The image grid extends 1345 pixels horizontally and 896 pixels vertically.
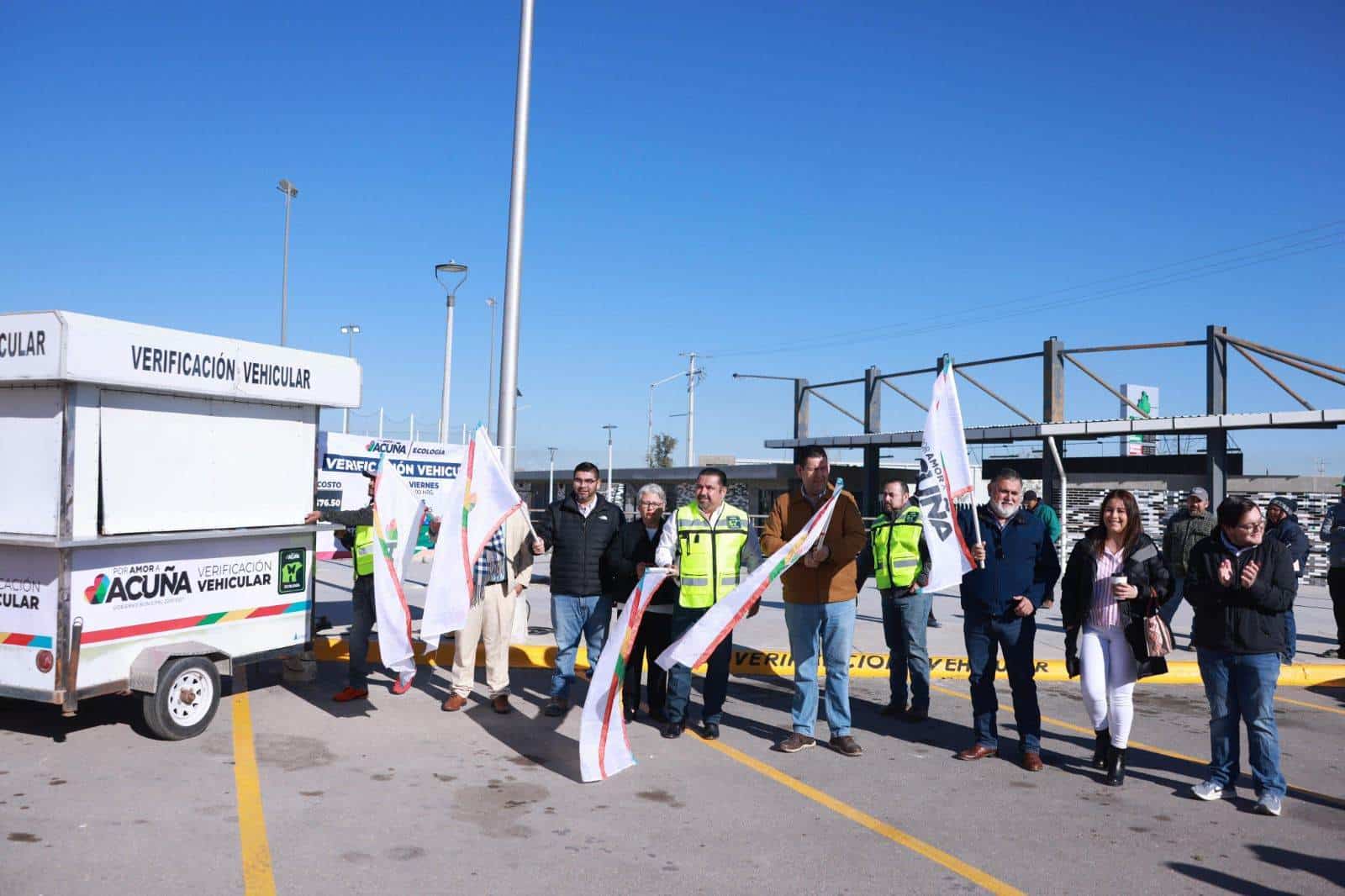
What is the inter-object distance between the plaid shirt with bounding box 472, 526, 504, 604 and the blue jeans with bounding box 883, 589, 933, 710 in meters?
3.05

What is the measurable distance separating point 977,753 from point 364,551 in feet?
16.1

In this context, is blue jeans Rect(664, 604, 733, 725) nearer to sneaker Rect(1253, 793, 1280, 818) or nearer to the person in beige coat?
the person in beige coat

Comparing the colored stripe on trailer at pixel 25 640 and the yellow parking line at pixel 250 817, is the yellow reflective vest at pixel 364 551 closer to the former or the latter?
the yellow parking line at pixel 250 817

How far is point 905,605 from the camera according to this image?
8.11 metres

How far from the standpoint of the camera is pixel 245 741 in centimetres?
707

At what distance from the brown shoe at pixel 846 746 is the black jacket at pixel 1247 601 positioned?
2253 mm

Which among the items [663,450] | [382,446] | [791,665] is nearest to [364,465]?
[382,446]

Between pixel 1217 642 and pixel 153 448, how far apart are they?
6.83m

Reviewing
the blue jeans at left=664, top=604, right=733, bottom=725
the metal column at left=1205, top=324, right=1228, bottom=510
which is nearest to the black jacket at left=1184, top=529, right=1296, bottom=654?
the blue jeans at left=664, top=604, right=733, bottom=725

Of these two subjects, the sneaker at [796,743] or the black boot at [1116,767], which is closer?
the black boot at [1116,767]

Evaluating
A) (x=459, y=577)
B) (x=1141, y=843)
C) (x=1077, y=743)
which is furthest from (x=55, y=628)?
(x=1077, y=743)

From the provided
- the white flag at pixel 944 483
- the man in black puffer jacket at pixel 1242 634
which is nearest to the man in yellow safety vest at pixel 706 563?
the white flag at pixel 944 483

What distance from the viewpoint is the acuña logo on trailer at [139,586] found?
6.74 meters

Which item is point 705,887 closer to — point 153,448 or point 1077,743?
point 1077,743
